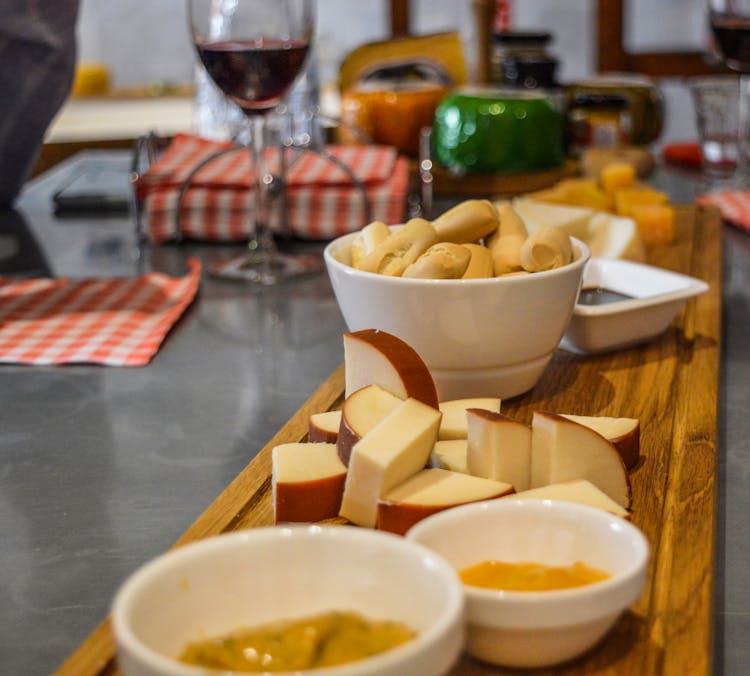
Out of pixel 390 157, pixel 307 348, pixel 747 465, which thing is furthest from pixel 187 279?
pixel 747 465

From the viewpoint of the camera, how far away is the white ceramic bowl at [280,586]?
1.36 ft

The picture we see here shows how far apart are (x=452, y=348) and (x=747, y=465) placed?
0.20 m

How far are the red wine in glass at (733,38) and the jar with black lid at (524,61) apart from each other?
333 mm

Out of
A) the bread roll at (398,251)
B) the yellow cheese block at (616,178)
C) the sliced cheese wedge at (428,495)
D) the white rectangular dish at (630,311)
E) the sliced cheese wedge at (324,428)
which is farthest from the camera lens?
the yellow cheese block at (616,178)

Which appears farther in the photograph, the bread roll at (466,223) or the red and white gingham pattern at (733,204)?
the red and white gingham pattern at (733,204)

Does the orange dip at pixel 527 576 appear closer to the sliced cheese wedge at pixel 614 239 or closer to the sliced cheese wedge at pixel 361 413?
the sliced cheese wedge at pixel 361 413

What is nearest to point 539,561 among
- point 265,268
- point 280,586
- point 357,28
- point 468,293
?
point 280,586

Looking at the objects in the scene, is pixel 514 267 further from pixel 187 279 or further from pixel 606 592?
pixel 187 279

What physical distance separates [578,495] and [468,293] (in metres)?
0.21

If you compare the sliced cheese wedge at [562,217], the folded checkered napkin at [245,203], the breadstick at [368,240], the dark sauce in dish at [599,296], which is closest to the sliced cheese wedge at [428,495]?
the breadstick at [368,240]

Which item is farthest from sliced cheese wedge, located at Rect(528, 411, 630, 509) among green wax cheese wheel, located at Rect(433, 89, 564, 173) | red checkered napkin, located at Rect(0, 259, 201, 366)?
green wax cheese wheel, located at Rect(433, 89, 564, 173)

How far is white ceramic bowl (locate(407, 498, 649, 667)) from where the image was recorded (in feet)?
1.43

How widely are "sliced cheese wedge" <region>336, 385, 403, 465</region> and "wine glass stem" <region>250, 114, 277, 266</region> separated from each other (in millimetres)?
589

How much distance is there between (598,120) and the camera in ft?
5.83
